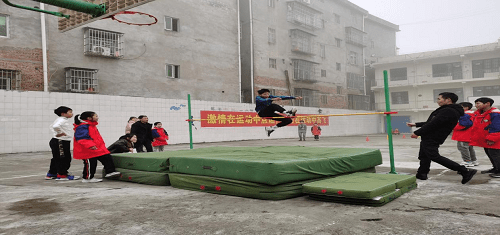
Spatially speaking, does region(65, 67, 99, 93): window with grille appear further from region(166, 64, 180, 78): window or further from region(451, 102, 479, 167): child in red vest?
region(451, 102, 479, 167): child in red vest

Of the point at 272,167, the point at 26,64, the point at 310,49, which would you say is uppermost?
the point at 310,49

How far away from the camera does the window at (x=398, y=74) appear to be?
36.4 m

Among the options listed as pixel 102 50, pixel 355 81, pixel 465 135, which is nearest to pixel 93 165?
pixel 465 135

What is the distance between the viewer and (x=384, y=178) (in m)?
4.78

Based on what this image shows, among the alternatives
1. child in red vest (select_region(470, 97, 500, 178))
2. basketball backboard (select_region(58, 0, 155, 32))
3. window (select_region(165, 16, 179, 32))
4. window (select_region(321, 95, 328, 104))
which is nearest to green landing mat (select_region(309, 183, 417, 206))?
child in red vest (select_region(470, 97, 500, 178))

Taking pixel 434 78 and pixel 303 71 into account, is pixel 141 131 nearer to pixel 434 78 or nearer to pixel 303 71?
pixel 303 71

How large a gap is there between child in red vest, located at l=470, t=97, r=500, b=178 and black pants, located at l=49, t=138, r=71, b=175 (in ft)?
25.9

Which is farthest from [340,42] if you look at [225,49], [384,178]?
[384,178]

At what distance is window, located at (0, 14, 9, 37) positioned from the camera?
50.5 ft

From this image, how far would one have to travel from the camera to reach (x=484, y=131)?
6.35m

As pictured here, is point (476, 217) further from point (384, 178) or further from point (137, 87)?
point (137, 87)

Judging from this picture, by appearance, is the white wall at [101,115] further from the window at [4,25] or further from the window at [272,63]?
the window at [272,63]

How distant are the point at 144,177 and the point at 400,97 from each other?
35.7 meters

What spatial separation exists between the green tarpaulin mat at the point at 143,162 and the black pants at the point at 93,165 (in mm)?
172
